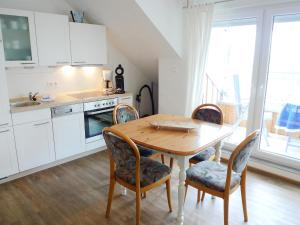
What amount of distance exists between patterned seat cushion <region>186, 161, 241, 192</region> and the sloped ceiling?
195 cm

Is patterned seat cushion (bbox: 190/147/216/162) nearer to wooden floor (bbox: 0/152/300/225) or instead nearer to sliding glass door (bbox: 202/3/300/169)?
wooden floor (bbox: 0/152/300/225)

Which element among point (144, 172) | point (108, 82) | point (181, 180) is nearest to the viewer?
point (181, 180)

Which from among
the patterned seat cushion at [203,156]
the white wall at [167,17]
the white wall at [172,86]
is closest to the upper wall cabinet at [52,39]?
the white wall at [167,17]

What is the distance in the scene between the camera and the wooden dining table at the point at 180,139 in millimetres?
1865

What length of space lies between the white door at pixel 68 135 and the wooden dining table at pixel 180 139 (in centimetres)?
117


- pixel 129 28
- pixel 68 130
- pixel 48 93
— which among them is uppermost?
pixel 129 28

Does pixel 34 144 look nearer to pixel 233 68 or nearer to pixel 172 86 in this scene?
pixel 172 86

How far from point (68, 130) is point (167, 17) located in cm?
207

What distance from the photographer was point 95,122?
360 centimetres

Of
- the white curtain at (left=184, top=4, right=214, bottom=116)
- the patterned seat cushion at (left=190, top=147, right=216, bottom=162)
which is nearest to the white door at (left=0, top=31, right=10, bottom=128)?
the patterned seat cushion at (left=190, top=147, right=216, bottom=162)

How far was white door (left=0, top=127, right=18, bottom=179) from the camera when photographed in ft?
8.79

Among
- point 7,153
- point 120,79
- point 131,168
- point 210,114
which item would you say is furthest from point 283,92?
point 7,153

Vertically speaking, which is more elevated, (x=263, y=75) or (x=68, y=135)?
(x=263, y=75)

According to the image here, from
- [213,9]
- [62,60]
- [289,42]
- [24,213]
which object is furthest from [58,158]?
[289,42]
